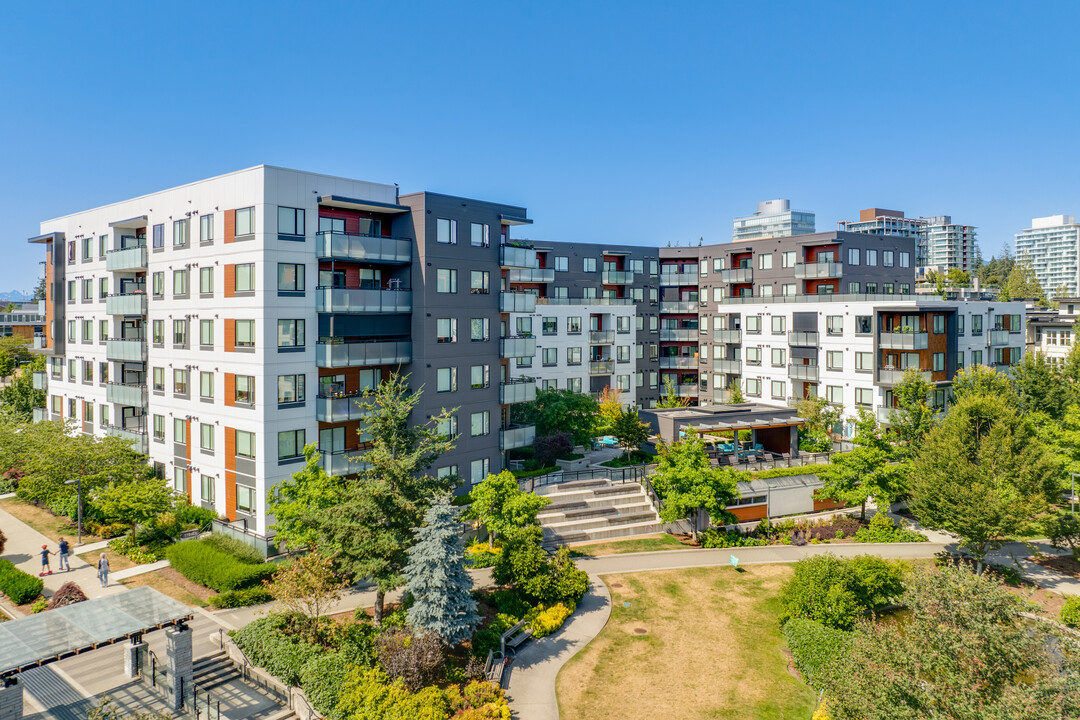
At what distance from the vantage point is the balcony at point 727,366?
69375mm

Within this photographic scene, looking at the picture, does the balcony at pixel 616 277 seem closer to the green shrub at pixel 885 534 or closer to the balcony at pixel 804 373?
the balcony at pixel 804 373

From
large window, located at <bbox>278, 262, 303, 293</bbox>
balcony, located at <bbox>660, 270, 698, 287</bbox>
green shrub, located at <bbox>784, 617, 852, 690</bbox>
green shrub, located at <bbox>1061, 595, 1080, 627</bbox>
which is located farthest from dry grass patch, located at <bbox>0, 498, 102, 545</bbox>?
balcony, located at <bbox>660, 270, 698, 287</bbox>

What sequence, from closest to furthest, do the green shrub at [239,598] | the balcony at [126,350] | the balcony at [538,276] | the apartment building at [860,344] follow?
1. the green shrub at [239,598]
2. the balcony at [126,350]
3. the apartment building at [860,344]
4. the balcony at [538,276]

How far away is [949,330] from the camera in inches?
2173

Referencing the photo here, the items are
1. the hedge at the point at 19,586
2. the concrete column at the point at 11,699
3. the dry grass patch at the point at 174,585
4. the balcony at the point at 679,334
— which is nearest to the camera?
the concrete column at the point at 11,699

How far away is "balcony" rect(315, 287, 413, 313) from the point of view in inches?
1433

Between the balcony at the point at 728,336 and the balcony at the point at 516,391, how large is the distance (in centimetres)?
3148

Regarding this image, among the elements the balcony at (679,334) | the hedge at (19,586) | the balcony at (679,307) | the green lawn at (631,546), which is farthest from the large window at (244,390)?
the balcony at (679,307)

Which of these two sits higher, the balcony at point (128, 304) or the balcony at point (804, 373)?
the balcony at point (128, 304)

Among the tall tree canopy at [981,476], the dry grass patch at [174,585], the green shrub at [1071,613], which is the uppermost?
the tall tree canopy at [981,476]

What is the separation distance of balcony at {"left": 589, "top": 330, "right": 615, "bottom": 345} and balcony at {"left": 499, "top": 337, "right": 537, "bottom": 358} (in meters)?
24.6

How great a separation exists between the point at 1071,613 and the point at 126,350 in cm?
5665

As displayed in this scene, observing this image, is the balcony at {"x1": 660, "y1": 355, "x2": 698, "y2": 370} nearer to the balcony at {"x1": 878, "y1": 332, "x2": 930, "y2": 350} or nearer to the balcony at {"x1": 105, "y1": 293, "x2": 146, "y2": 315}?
the balcony at {"x1": 878, "y1": 332, "x2": 930, "y2": 350}

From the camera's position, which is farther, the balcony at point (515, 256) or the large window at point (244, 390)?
the balcony at point (515, 256)
